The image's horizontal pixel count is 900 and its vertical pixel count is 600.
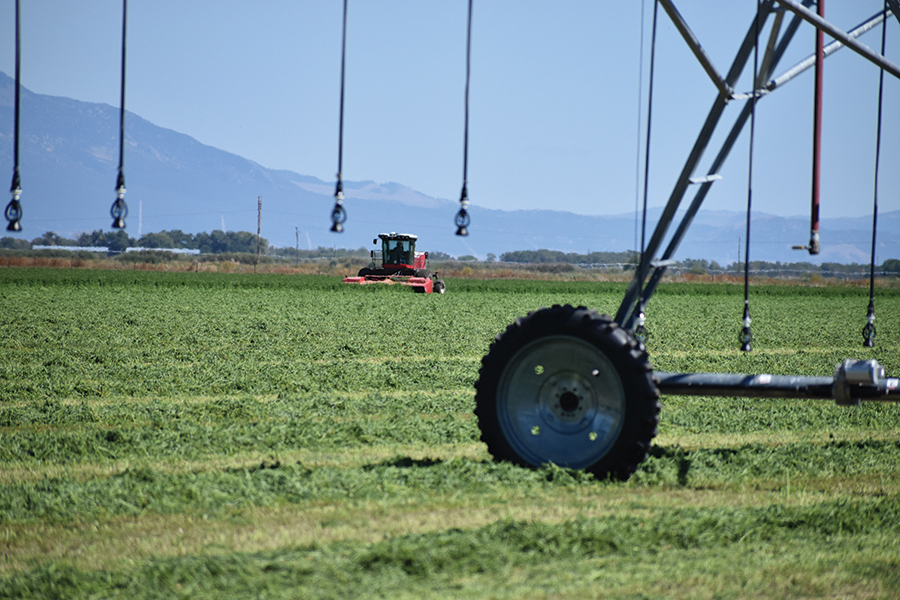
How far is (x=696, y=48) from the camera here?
666cm

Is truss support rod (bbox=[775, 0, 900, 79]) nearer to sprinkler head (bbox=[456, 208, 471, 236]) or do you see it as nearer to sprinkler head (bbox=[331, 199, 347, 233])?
sprinkler head (bbox=[456, 208, 471, 236])

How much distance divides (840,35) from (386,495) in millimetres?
4260

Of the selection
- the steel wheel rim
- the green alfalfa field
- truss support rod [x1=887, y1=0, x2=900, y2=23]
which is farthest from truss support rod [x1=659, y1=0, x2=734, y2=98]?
the green alfalfa field

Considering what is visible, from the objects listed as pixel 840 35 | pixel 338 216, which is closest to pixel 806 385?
pixel 840 35

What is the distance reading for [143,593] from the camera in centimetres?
418

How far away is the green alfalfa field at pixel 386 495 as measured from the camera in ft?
14.5

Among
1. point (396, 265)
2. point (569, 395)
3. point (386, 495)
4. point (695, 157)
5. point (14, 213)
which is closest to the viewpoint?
point (386, 495)

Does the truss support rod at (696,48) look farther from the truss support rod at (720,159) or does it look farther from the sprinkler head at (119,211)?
the sprinkler head at (119,211)

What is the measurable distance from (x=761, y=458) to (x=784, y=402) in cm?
→ 347

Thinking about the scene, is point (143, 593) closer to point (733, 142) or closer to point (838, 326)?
point (733, 142)

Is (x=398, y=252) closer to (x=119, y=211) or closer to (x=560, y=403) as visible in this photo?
(x=119, y=211)

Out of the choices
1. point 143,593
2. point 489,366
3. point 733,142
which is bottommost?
point 143,593

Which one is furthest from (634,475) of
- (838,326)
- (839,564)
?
(838,326)

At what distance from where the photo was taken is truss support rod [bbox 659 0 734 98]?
6527mm
